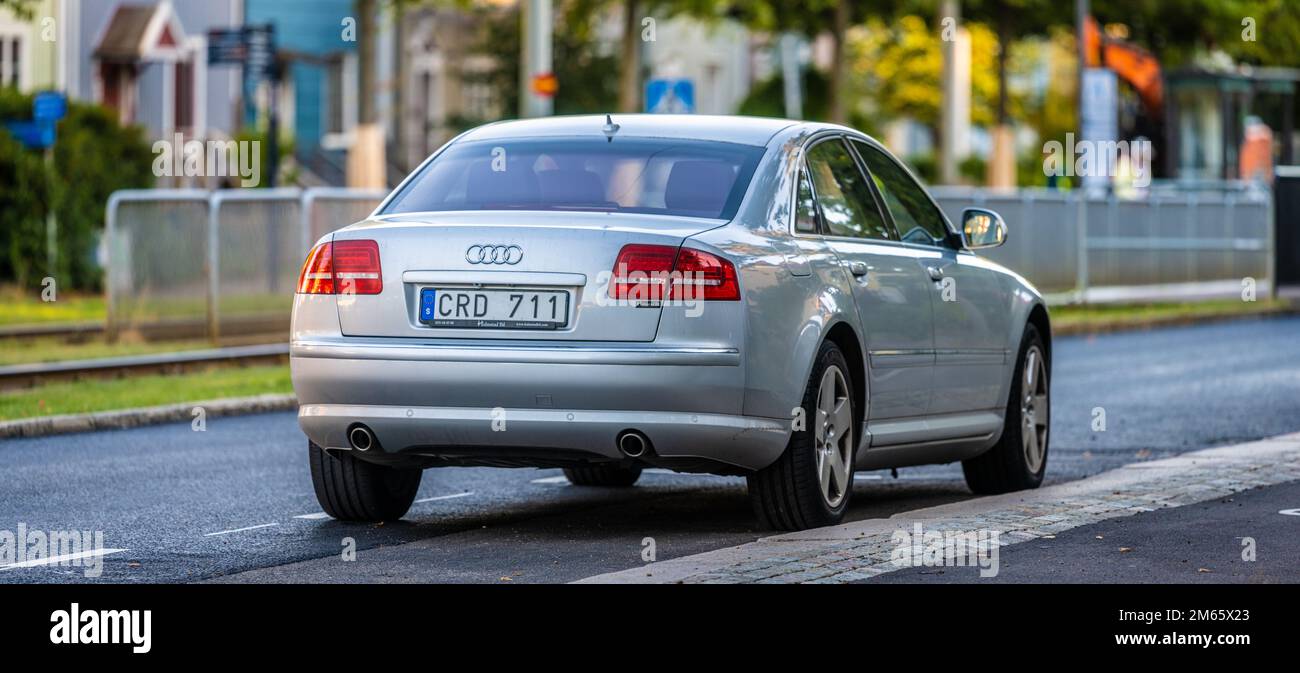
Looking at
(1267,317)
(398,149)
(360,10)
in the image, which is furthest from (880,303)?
(398,149)

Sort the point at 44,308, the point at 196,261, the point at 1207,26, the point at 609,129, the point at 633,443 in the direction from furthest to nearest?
the point at 1207,26 < the point at 44,308 < the point at 196,261 < the point at 609,129 < the point at 633,443

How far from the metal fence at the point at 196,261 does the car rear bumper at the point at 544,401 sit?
12.3 metres

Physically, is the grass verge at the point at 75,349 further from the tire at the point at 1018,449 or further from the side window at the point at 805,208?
the side window at the point at 805,208

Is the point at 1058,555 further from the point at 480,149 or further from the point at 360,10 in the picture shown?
the point at 360,10

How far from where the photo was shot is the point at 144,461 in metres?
12.3

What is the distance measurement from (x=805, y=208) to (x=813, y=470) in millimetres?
1017

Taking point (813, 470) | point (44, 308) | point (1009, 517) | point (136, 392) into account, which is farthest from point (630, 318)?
point (44, 308)

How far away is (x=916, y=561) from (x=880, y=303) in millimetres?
1775

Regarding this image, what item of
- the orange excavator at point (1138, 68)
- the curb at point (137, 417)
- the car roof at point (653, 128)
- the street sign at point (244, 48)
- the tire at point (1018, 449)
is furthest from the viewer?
the orange excavator at point (1138, 68)

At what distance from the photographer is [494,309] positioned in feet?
27.5

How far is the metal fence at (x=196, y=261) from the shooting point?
20.7 m

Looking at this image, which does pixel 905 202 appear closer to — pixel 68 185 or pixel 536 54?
pixel 536 54

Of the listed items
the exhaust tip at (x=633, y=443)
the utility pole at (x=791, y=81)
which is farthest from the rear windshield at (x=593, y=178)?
the utility pole at (x=791, y=81)

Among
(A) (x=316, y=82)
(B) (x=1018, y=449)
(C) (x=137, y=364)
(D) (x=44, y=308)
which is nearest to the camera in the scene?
(B) (x=1018, y=449)
